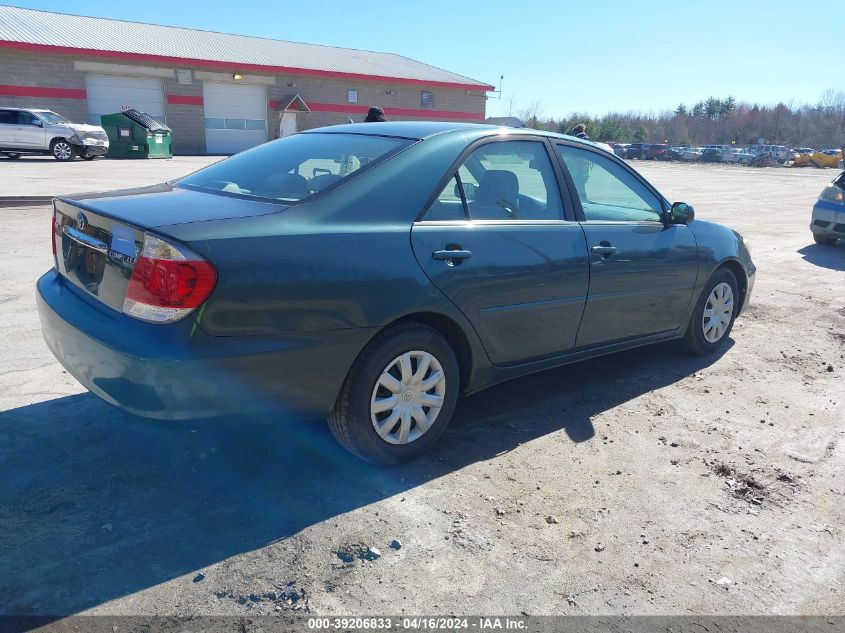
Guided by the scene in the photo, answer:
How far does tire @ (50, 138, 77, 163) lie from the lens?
77.2ft

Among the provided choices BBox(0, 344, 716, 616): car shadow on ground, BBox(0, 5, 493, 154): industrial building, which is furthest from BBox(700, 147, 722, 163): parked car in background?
BBox(0, 344, 716, 616): car shadow on ground

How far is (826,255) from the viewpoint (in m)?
10.5

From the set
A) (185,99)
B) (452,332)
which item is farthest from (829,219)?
(185,99)

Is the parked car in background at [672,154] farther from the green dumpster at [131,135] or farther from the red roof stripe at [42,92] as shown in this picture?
the red roof stripe at [42,92]

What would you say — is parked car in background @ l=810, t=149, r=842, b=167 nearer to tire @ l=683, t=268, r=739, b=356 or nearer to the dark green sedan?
tire @ l=683, t=268, r=739, b=356

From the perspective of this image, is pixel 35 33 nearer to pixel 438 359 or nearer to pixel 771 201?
pixel 771 201

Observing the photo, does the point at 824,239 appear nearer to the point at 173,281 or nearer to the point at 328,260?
the point at 328,260

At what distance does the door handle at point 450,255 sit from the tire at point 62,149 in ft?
80.0

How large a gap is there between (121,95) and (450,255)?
33616 millimetres

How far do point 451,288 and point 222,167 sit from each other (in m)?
1.58

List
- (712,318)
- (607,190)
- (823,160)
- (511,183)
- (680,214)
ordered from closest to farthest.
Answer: (511,183) < (607,190) < (680,214) < (712,318) < (823,160)

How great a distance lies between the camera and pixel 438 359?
3.45 m

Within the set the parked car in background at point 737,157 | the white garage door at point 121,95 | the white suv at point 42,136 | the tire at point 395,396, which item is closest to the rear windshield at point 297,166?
the tire at point 395,396

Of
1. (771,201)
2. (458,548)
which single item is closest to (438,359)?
(458,548)
